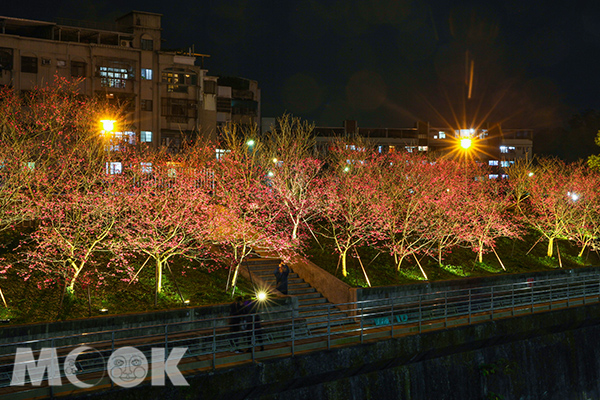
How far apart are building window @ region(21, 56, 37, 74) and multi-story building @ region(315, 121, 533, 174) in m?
50.4

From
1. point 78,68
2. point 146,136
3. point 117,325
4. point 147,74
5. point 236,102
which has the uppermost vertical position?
point 236,102

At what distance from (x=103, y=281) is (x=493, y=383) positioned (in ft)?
45.8

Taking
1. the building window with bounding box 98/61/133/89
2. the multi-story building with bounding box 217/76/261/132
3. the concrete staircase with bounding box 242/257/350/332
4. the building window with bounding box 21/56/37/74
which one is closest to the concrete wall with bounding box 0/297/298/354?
the concrete staircase with bounding box 242/257/350/332

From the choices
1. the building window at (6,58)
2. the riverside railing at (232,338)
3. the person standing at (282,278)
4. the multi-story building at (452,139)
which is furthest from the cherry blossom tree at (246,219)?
the multi-story building at (452,139)

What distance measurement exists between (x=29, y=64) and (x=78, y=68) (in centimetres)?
381

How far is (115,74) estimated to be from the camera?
5009 cm

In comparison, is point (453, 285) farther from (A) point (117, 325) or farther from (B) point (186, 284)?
(A) point (117, 325)

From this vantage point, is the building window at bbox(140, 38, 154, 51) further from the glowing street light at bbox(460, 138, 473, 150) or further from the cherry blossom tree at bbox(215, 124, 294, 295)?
the glowing street light at bbox(460, 138, 473, 150)

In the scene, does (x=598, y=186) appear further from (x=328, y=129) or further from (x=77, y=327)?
(x=328, y=129)

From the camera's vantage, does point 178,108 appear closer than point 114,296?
No

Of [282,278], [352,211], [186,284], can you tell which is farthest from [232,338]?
[352,211]

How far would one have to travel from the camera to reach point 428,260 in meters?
30.2

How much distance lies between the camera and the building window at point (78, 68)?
48.2m

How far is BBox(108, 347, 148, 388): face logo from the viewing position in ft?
38.7
